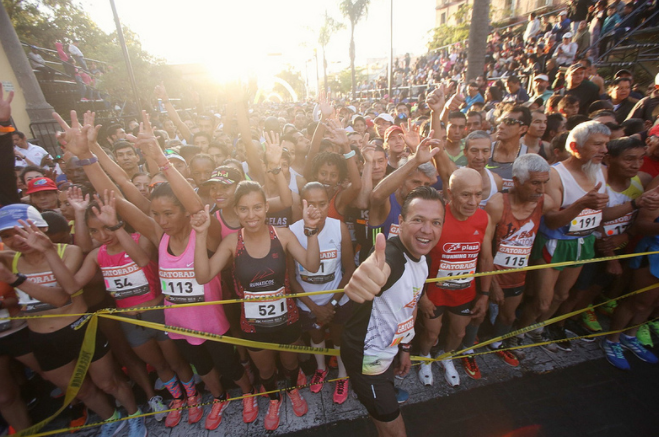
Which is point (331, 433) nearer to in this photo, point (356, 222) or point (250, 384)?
point (250, 384)

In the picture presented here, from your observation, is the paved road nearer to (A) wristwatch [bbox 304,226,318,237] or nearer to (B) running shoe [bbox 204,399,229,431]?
(B) running shoe [bbox 204,399,229,431]

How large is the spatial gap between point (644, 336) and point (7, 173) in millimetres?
7634

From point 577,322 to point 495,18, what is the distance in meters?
36.7

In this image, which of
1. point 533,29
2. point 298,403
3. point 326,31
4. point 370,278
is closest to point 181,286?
point 298,403

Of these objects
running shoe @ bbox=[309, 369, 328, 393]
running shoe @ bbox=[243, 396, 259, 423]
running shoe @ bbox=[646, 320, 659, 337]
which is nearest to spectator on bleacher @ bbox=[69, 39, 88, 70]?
running shoe @ bbox=[243, 396, 259, 423]

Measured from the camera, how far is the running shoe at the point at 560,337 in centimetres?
352

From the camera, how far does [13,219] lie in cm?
237

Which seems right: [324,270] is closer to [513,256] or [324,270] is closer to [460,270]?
[460,270]

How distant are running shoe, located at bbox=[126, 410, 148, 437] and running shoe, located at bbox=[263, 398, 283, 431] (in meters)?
1.19

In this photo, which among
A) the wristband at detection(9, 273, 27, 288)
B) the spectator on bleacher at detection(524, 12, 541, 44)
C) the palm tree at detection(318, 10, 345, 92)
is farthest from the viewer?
the palm tree at detection(318, 10, 345, 92)

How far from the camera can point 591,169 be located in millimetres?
3188

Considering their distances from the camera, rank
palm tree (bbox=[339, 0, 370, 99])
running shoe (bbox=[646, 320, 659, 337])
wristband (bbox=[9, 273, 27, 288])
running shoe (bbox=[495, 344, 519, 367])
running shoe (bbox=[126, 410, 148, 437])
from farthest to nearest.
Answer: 1. palm tree (bbox=[339, 0, 370, 99])
2. running shoe (bbox=[646, 320, 659, 337])
3. running shoe (bbox=[495, 344, 519, 367])
4. running shoe (bbox=[126, 410, 148, 437])
5. wristband (bbox=[9, 273, 27, 288])

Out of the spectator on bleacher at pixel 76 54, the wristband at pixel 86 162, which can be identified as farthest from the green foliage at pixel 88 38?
the wristband at pixel 86 162

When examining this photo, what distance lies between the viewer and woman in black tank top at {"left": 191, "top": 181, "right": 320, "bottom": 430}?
2584 millimetres
